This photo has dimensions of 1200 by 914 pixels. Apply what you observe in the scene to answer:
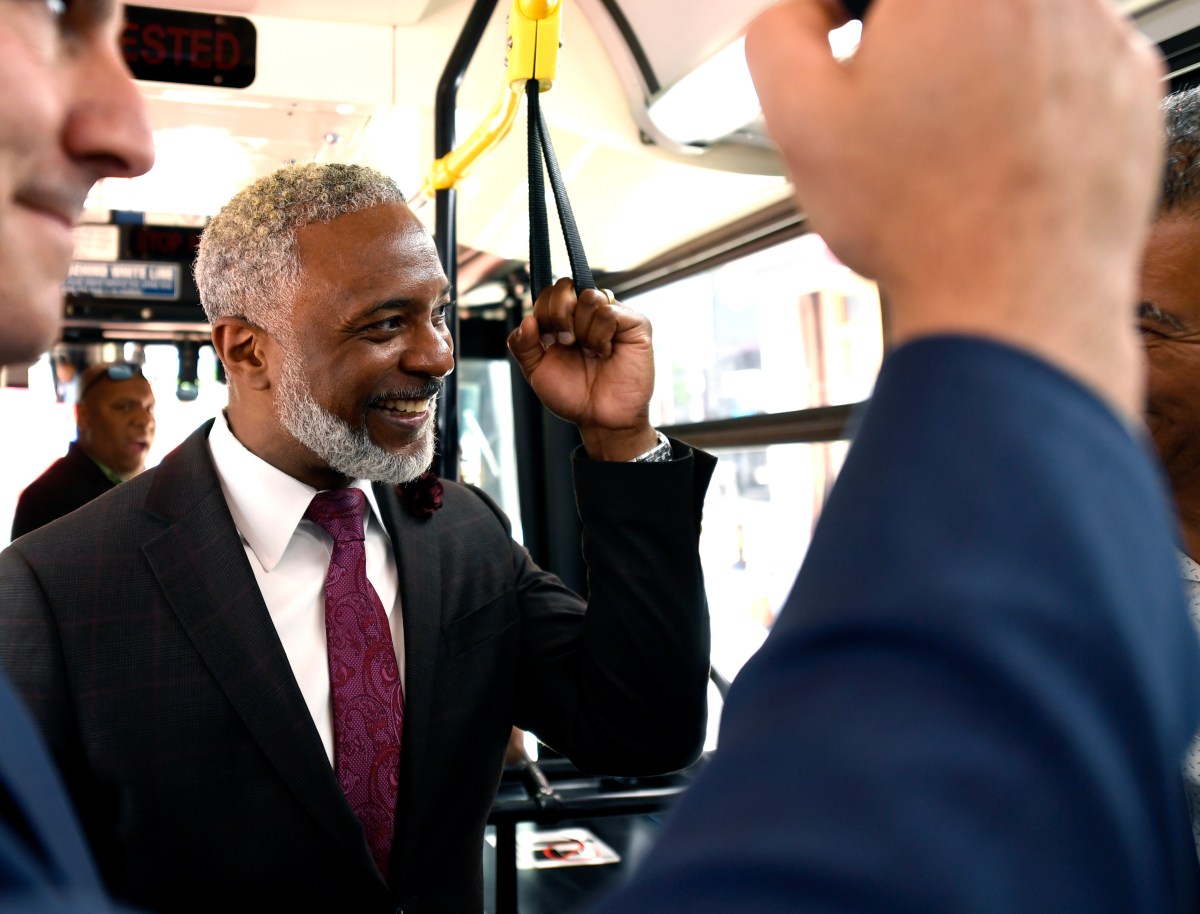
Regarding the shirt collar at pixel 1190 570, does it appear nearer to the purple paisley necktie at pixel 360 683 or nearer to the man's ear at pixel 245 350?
the purple paisley necktie at pixel 360 683

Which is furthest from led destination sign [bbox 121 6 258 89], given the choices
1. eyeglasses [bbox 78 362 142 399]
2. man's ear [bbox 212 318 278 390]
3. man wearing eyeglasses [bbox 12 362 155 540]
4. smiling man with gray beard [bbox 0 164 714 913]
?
eyeglasses [bbox 78 362 142 399]

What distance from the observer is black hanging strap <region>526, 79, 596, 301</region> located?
125cm

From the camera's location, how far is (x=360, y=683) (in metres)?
1.55

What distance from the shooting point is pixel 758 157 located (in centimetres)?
287

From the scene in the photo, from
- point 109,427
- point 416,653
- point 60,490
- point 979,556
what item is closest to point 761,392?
point 416,653

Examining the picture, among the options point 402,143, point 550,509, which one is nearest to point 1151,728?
point 402,143

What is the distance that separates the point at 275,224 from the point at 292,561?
59 centimetres

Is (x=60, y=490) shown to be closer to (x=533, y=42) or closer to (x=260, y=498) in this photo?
(x=260, y=498)

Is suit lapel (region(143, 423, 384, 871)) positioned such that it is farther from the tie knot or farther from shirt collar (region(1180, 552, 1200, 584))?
shirt collar (region(1180, 552, 1200, 584))

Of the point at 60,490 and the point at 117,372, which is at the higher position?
the point at 117,372

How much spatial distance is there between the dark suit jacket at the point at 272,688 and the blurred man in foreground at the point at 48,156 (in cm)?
102

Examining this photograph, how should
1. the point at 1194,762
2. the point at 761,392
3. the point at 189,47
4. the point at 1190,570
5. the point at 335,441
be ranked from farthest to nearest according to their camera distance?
the point at 761,392 < the point at 189,47 < the point at 335,441 < the point at 1190,570 < the point at 1194,762

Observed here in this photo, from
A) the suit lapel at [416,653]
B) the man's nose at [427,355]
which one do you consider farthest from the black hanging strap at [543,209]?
the suit lapel at [416,653]

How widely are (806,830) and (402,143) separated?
2.92 m
